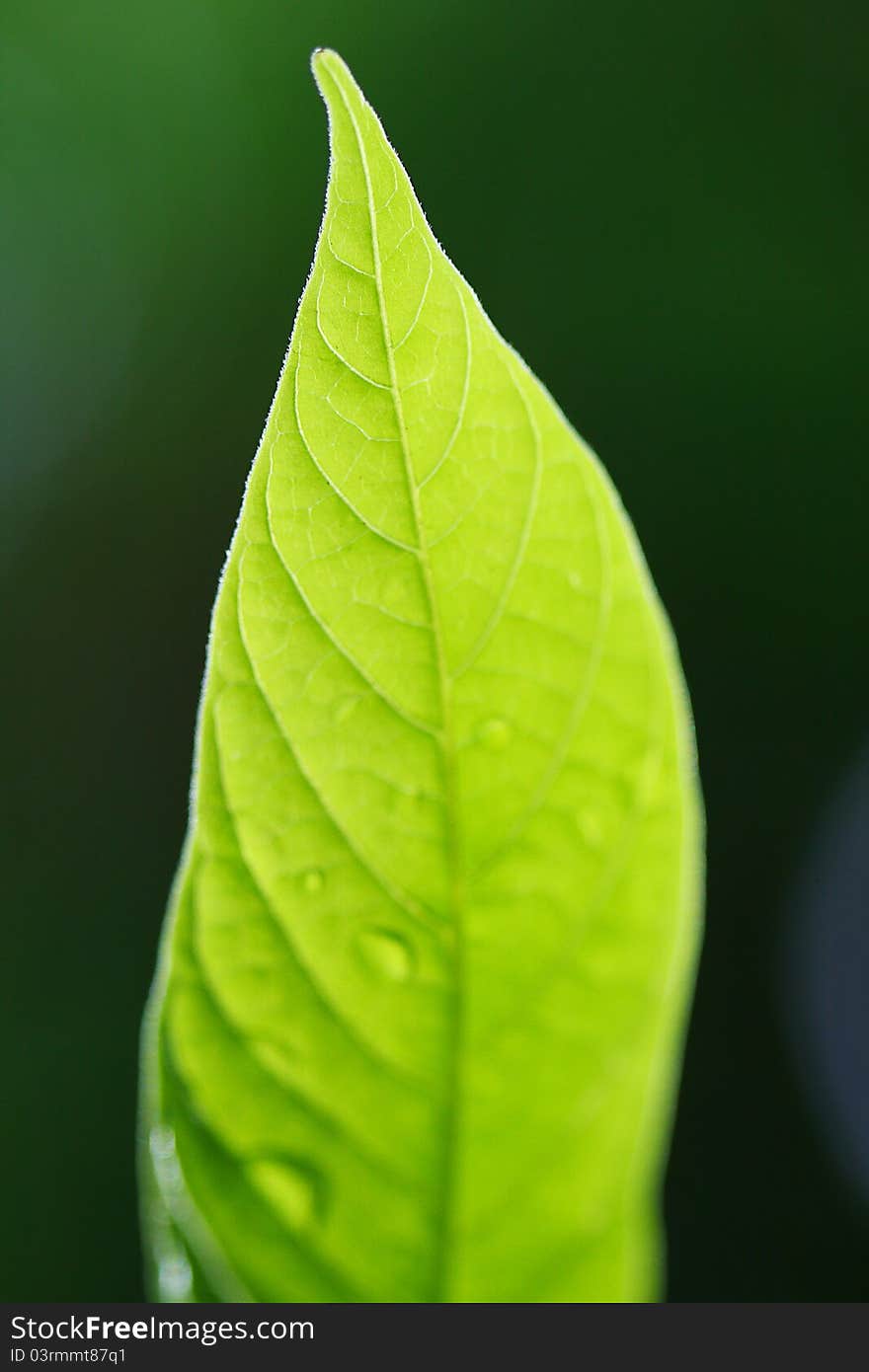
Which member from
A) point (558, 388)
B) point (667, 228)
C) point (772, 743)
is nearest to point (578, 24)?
point (667, 228)

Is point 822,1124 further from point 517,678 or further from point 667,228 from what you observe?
point 517,678

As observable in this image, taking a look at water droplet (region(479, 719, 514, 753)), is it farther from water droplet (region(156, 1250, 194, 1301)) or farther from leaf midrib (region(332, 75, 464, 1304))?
water droplet (region(156, 1250, 194, 1301))

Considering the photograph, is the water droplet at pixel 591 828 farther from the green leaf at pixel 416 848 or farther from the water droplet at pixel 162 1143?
the water droplet at pixel 162 1143

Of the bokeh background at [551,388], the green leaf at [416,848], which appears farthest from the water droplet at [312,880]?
the bokeh background at [551,388]

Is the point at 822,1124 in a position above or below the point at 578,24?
below

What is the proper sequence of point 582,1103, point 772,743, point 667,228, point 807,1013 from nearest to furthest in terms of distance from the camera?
point 582,1103 < point 772,743 < point 667,228 < point 807,1013

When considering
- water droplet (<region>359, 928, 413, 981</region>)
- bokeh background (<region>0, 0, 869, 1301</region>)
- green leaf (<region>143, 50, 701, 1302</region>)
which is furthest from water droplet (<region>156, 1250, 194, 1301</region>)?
bokeh background (<region>0, 0, 869, 1301</region>)

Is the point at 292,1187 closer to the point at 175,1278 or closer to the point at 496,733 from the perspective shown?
the point at 175,1278
